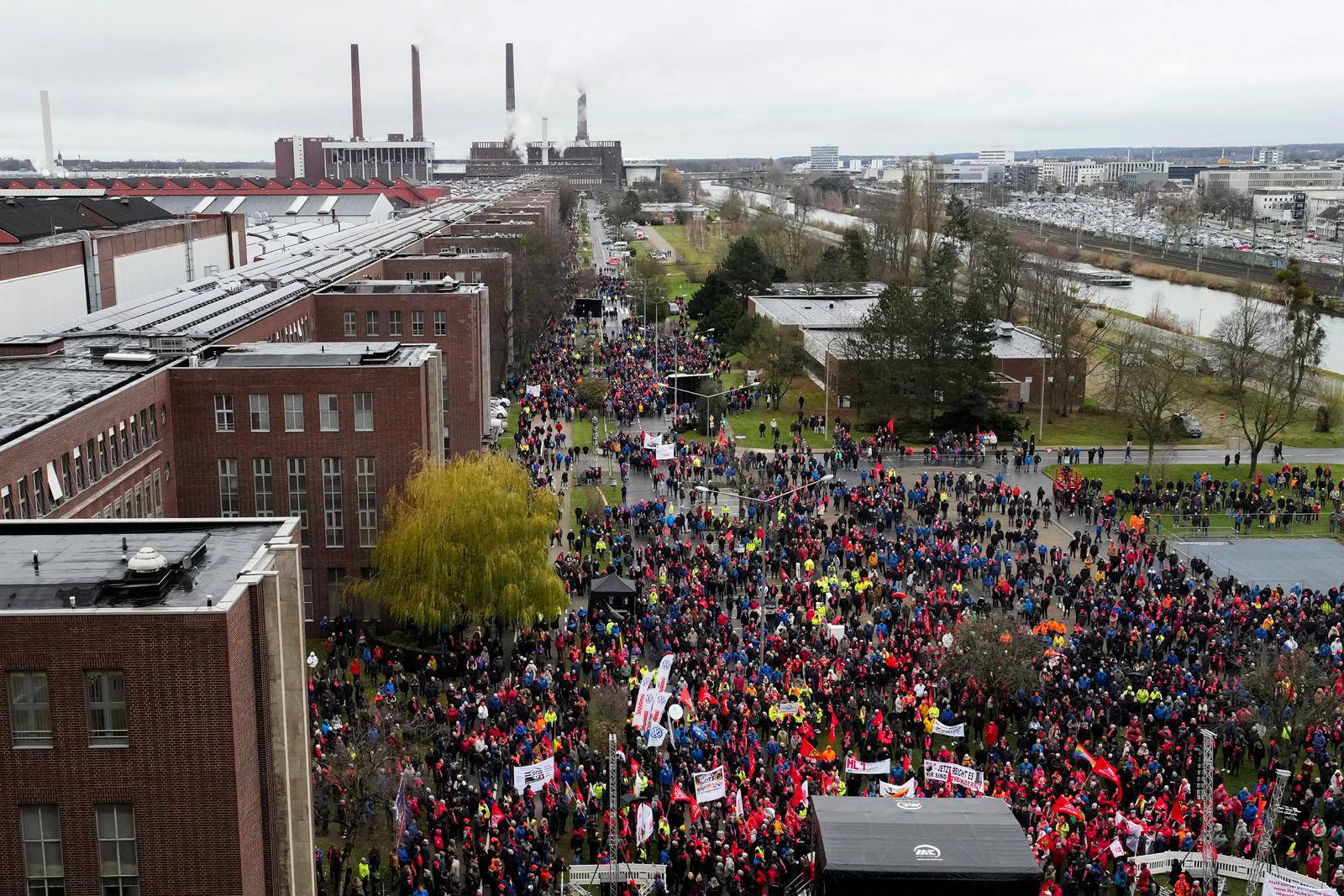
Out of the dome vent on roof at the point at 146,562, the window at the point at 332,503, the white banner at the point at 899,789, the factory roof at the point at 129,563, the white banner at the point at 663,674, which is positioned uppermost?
the dome vent on roof at the point at 146,562

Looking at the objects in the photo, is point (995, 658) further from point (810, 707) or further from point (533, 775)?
point (533, 775)

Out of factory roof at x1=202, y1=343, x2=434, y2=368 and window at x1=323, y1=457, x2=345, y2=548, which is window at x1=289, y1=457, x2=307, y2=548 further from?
factory roof at x1=202, y1=343, x2=434, y2=368

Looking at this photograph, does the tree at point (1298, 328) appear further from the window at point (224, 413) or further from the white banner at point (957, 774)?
the window at point (224, 413)

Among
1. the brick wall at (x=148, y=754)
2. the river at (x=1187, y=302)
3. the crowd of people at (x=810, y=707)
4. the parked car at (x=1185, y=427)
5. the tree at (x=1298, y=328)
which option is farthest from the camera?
the river at (x=1187, y=302)

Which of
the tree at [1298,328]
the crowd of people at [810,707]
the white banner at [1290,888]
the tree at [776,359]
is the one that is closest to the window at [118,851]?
the crowd of people at [810,707]

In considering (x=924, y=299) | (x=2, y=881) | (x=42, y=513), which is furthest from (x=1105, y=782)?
(x=924, y=299)

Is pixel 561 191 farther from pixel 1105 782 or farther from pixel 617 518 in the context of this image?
pixel 1105 782

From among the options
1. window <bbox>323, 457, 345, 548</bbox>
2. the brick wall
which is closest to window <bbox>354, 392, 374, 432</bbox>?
window <bbox>323, 457, 345, 548</bbox>
